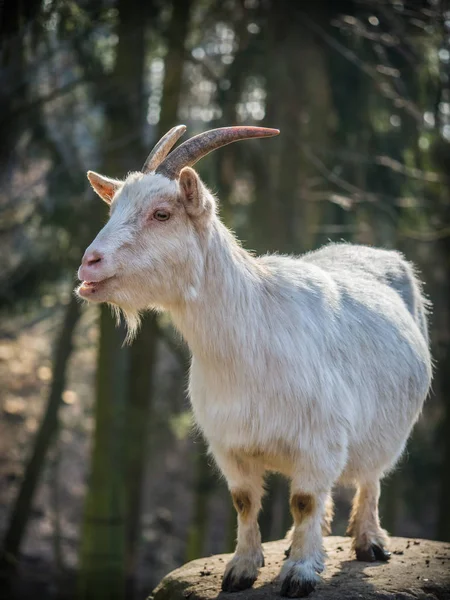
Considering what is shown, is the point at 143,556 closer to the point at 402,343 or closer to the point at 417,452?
the point at 417,452

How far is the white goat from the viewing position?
5035 mm

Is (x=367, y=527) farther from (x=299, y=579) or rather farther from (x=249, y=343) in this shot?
(x=249, y=343)

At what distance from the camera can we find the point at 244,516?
224 inches

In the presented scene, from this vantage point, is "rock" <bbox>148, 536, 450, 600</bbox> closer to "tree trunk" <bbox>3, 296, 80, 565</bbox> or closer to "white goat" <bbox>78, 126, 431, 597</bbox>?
"white goat" <bbox>78, 126, 431, 597</bbox>

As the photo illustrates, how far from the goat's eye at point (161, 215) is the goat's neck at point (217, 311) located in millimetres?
318

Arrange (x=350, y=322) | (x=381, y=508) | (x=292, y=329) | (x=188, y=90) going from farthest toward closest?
Result: 1. (x=381, y=508)
2. (x=188, y=90)
3. (x=350, y=322)
4. (x=292, y=329)

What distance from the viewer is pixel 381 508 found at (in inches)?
722

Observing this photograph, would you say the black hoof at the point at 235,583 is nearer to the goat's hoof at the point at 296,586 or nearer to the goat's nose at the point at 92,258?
the goat's hoof at the point at 296,586

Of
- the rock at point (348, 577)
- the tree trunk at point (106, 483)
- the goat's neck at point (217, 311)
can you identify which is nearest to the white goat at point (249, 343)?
the goat's neck at point (217, 311)

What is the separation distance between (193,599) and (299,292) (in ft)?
6.75

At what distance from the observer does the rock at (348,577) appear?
534cm

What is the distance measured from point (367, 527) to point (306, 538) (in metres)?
1.09

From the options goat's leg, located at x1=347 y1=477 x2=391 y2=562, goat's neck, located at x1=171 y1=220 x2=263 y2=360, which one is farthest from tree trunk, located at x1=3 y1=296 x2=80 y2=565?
goat's neck, located at x1=171 y1=220 x2=263 y2=360

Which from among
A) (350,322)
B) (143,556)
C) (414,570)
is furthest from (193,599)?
(143,556)
